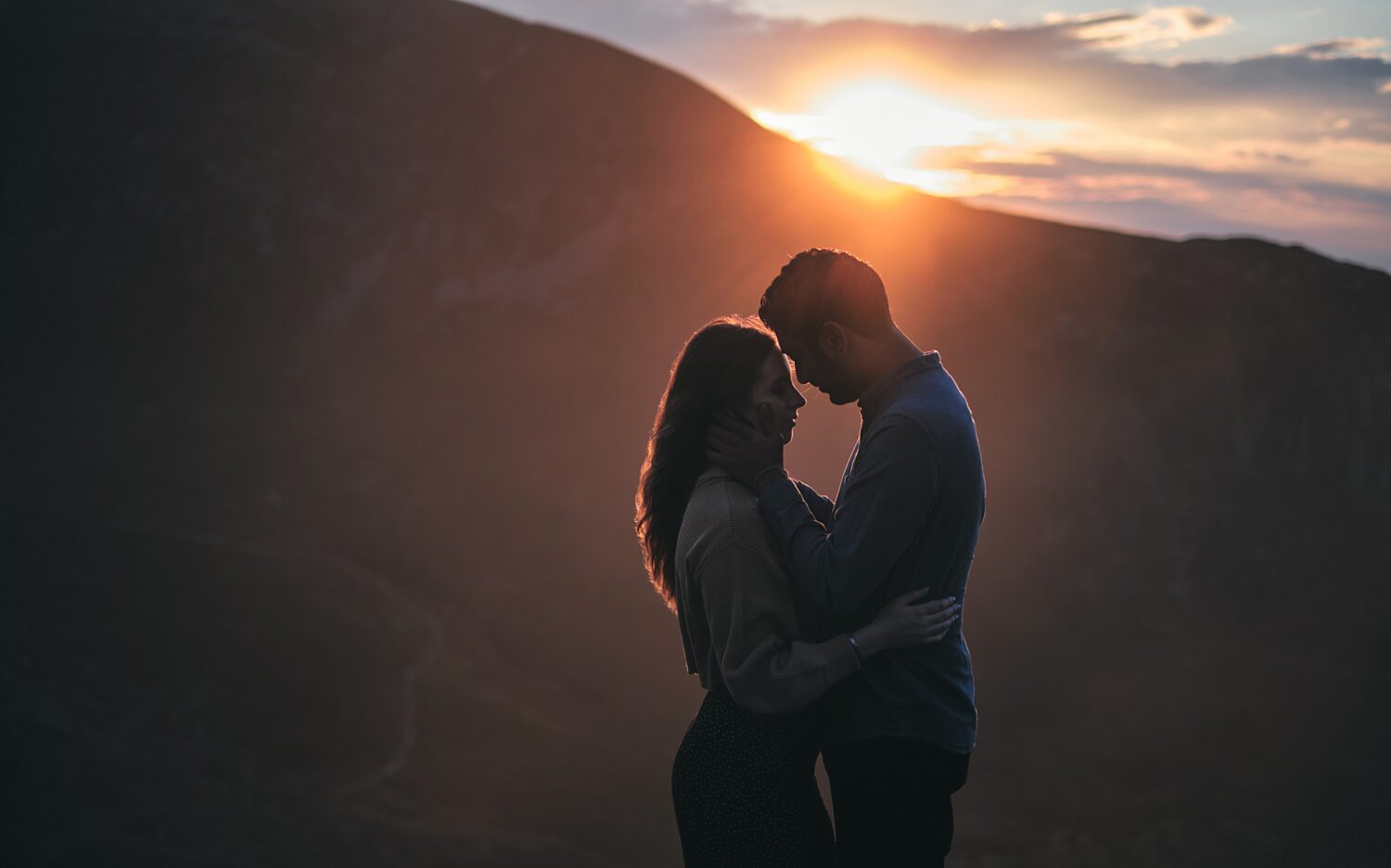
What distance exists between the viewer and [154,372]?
20203 millimetres

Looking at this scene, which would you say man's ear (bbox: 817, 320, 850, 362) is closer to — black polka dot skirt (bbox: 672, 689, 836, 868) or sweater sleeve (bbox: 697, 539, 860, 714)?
sweater sleeve (bbox: 697, 539, 860, 714)

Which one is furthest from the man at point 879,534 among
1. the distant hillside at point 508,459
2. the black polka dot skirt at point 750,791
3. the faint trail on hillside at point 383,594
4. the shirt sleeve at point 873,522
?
the faint trail on hillside at point 383,594

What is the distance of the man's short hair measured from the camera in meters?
3.10

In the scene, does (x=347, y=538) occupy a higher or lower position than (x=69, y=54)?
lower

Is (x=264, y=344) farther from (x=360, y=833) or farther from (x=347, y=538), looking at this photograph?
(x=360, y=833)

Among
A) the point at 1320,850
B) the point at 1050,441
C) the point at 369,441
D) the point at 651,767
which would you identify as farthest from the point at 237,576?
the point at 1320,850

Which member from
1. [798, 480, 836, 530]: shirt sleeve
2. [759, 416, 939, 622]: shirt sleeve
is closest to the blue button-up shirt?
[759, 416, 939, 622]: shirt sleeve

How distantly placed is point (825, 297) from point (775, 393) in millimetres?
316

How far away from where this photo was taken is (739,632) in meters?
2.97

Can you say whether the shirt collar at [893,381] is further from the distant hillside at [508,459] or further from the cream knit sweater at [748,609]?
the distant hillside at [508,459]

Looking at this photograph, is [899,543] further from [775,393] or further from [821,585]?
[775,393]

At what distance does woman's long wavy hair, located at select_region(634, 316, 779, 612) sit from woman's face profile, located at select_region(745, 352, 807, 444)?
0.02 metres

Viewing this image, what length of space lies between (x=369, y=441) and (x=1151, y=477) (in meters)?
12.1

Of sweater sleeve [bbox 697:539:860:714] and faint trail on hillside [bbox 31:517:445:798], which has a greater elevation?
sweater sleeve [bbox 697:539:860:714]
